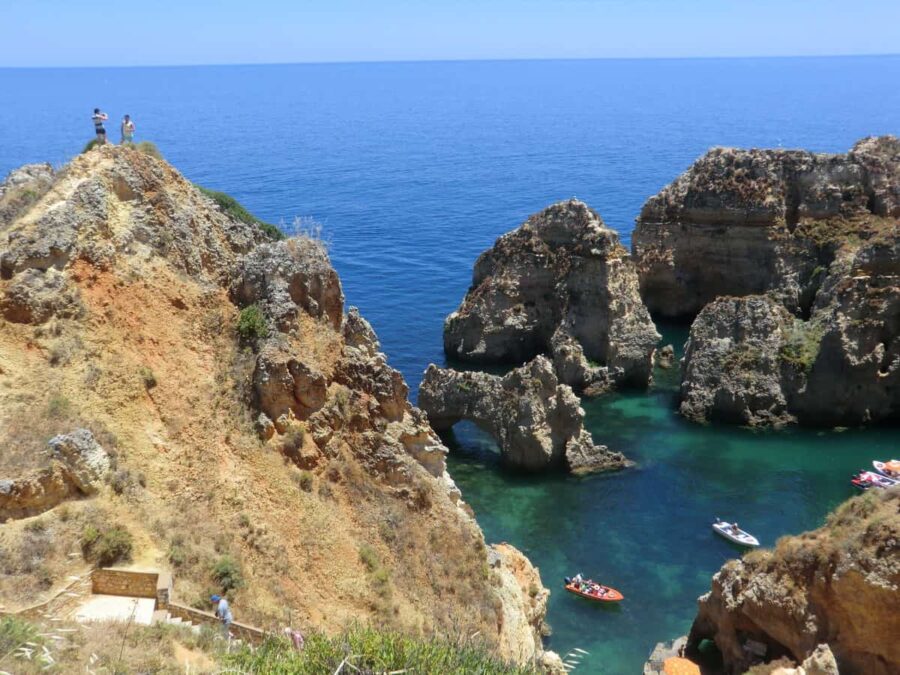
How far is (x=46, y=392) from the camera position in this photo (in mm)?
21078

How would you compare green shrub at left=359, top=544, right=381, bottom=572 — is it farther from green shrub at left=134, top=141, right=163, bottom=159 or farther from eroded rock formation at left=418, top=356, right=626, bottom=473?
eroded rock formation at left=418, top=356, right=626, bottom=473

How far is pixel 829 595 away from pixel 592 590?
12.2 m

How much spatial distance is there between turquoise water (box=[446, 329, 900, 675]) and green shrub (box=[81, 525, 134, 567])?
63.1ft

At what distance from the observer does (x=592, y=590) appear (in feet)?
116

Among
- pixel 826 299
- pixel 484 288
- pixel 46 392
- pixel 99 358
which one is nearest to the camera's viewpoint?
pixel 46 392

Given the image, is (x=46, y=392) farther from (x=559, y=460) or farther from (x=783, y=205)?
(x=783, y=205)

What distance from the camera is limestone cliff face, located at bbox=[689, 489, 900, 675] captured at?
24.0 m

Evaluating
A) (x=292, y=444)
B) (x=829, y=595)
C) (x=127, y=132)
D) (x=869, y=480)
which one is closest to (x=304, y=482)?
(x=292, y=444)

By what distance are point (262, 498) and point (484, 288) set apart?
42.1 meters

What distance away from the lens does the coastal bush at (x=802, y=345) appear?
167 ft

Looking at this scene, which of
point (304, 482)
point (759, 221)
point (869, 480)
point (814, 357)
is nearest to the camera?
point (304, 482)

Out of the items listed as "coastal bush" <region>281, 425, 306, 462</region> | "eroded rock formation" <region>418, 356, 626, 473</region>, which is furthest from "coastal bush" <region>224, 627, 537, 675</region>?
"eroded rock formation" <region>418, 356, 626, 473</region>

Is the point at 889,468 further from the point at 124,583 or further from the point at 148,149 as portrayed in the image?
the point at 124,583

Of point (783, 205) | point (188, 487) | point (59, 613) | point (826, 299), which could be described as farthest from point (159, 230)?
point (783, 205)
